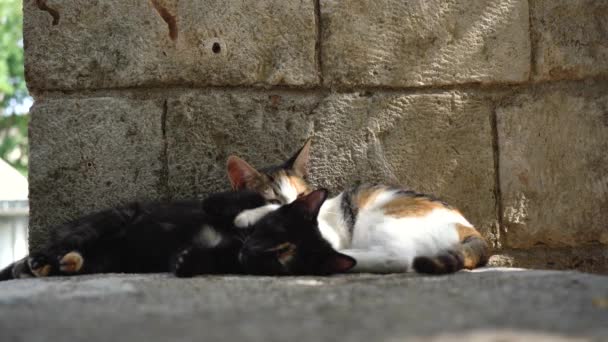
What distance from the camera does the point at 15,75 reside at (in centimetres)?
1416

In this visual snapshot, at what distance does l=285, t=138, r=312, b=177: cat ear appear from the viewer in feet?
10.5

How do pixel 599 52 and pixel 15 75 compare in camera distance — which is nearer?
pixel 599 52

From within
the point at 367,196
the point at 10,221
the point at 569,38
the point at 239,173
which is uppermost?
the point at 569,38

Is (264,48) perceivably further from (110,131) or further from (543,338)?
(543,338)

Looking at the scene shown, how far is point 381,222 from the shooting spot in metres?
3.08

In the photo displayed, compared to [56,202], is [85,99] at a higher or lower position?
higher

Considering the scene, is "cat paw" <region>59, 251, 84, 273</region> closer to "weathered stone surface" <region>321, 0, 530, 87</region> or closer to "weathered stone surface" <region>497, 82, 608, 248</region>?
"weathered stone surface" <region>321, 0, 530, 87</region>

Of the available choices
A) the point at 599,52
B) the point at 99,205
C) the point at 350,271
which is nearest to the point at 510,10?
the point at 599,52

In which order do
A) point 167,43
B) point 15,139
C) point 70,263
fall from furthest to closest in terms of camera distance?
point 15,139, point 167,43, point 70,263

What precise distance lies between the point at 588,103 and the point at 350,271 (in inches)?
64.3

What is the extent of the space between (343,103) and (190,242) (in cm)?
104

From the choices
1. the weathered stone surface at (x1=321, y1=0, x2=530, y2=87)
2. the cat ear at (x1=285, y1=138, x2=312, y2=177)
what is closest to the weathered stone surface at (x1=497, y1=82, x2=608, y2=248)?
the weathered stone surface at (x1=321, y1=0, x2=530, y2=87)

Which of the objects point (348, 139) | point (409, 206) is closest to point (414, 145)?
point (348, 139)

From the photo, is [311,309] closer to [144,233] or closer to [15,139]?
[144,233]
